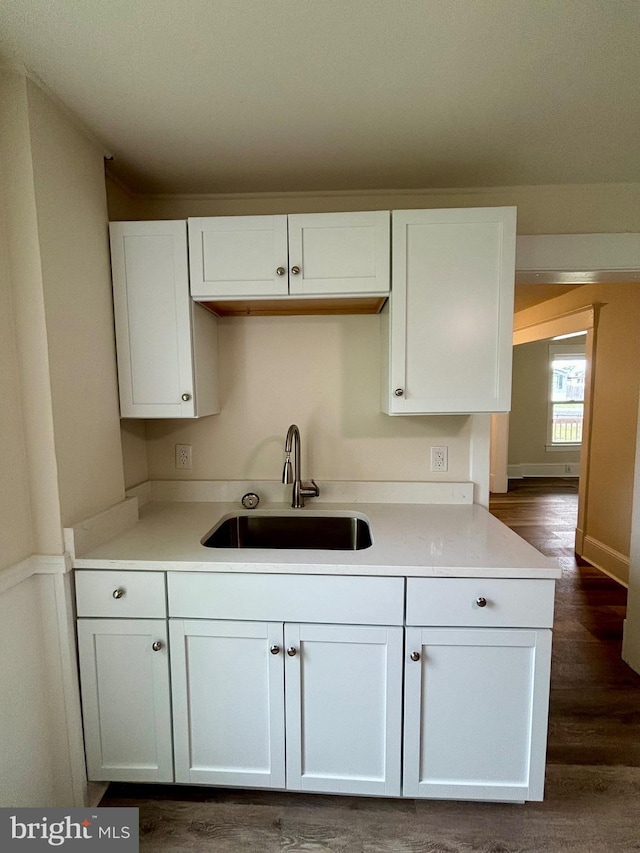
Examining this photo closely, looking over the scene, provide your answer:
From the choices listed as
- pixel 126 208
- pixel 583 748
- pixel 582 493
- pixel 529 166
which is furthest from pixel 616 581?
pixel 126 208

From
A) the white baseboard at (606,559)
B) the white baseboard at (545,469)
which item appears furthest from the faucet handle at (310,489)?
the white baseboard at (545,469)

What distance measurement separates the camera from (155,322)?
1.50 m

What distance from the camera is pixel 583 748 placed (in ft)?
5.17

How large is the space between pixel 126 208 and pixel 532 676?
2412 mm

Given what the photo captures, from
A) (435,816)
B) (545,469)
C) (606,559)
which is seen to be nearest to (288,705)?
(435,816)

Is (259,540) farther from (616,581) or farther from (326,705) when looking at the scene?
(616,581)

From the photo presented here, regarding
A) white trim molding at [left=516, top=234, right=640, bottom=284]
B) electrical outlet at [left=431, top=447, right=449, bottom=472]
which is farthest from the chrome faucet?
white trim molding at [left=516, top=234, right=640, bottom=284]

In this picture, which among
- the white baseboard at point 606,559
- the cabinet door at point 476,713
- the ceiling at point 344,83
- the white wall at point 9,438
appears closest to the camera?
the ceiling at point 344,83

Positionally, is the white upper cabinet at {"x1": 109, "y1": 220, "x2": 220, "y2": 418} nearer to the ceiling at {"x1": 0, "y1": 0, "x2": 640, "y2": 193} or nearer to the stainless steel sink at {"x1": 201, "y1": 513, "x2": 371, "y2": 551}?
the ceiling at {"x1": 0, "y1": 0, "x2": 640, "y2": 193}

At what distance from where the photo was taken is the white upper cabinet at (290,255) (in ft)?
4.70

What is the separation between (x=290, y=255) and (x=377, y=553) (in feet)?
3.71

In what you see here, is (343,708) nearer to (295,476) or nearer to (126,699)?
(126,699)

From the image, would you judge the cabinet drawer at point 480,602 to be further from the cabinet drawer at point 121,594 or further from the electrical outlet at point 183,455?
the electrical outlet at point 183,455

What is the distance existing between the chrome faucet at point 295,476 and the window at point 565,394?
21.1ft
